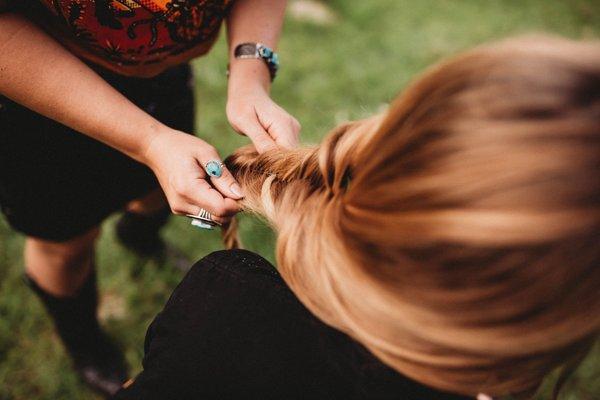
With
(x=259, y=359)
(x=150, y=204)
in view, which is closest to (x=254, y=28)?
(x=150, y=204)

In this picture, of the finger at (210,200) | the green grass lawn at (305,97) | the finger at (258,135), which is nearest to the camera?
the finger at (210,200)

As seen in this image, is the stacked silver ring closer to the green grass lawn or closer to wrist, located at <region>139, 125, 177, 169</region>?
wrist, located at <region>139, 125, 177, 169</region>

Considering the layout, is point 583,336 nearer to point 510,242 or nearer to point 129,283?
point 510,242

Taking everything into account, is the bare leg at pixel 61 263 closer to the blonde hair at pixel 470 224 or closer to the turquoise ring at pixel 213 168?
the turquoise ring at pixel 213 168

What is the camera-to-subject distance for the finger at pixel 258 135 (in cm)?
128

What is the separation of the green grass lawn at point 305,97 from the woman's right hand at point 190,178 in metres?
0.42

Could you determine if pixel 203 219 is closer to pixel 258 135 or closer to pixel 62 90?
pixel 258 135

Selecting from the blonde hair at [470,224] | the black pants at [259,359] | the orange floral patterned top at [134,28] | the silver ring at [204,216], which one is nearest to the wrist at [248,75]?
the orange floral patterned top at [134,28]

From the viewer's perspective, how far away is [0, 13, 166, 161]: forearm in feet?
3.80

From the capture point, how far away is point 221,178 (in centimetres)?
118

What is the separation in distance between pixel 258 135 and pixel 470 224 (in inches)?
28.3

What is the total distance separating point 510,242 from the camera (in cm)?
72

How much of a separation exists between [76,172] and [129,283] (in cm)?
106

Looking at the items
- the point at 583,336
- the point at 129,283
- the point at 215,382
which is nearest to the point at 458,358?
the point at 583,336
